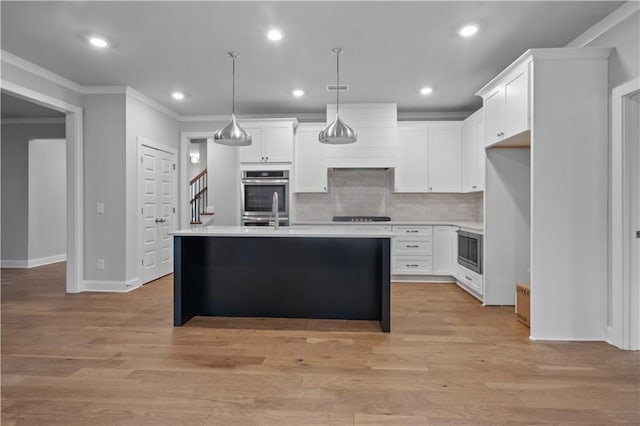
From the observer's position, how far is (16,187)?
6.55 m

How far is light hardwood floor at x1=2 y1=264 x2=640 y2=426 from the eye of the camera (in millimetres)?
1925

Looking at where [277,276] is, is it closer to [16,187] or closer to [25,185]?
[25,185]

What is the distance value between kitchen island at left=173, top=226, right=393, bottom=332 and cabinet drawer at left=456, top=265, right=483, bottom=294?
1.53 meters

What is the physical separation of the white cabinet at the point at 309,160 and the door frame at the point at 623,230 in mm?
3536

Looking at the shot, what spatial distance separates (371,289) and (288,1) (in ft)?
8.34

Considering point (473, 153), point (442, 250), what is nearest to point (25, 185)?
point (442, 250)

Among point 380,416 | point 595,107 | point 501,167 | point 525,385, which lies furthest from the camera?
point 501,167

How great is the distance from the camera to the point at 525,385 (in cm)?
223

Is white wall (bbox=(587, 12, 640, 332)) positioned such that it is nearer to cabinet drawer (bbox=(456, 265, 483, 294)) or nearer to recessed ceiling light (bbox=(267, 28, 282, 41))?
cabinet drawer (bbox=(456, 265, 483, 294))

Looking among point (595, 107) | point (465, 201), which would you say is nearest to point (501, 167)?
point (595, 107)

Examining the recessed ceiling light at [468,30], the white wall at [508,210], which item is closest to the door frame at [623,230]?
the white wall at [508,210]

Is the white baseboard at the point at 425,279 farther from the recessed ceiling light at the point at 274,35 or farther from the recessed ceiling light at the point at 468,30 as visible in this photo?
the recessed ceiling light at the point at 274,35

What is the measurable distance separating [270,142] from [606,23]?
3.99 m

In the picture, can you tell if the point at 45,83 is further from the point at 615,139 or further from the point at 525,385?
the point at 615,139
